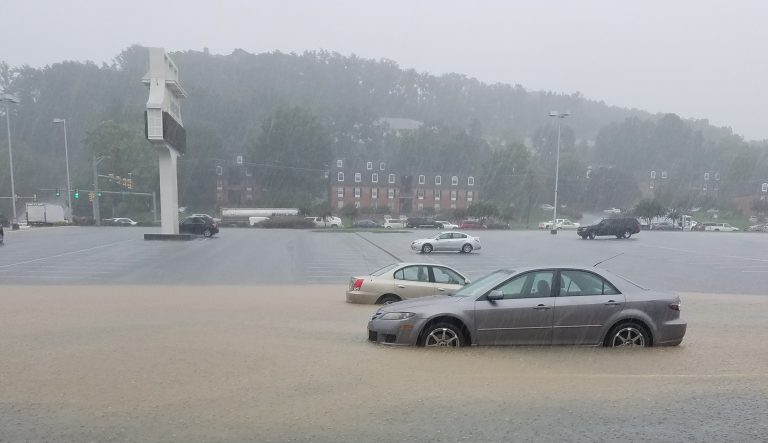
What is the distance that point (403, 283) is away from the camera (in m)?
11.5

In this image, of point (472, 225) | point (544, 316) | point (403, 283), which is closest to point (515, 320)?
point (544, 316)

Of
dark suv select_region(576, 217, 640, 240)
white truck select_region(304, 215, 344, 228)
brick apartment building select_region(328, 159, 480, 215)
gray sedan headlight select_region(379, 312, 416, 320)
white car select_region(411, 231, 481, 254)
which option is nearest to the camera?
gray sedan headlight select_region(379, 312, 416, 320)

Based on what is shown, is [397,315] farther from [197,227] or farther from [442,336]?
[197,227]

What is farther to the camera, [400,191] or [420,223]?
[400,191]

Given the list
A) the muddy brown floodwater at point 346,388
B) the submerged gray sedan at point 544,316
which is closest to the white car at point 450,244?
the muddy brown floodwater at point 346,388

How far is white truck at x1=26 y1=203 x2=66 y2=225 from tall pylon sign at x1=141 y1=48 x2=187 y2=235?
3141 cm

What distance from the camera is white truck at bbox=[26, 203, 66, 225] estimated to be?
187 feet

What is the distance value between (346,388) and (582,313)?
3574mm

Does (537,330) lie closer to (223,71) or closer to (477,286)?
(477,286)

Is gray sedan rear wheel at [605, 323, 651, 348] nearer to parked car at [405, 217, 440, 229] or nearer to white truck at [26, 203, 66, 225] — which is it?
parked car at [405, 217, 440, 229]

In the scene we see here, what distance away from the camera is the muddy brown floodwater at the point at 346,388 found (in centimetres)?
392

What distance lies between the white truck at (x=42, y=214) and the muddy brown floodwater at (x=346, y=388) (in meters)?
58.4

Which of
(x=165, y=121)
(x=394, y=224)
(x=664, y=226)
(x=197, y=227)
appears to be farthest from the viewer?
(x=394, y=224)

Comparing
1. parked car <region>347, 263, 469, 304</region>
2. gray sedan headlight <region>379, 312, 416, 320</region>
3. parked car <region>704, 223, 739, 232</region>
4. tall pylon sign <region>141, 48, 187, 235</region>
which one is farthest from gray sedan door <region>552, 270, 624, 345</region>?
parked car <region>704, 223, 739, 232</region>
